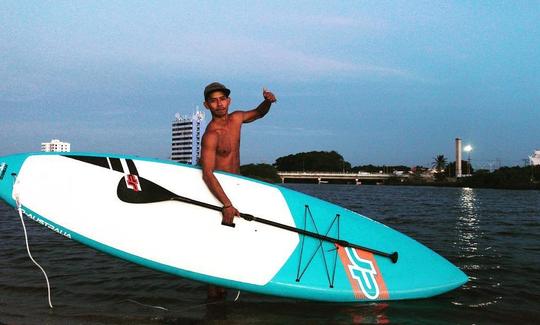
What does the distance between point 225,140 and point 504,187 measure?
91561mm

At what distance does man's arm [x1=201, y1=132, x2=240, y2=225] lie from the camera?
4266 mm

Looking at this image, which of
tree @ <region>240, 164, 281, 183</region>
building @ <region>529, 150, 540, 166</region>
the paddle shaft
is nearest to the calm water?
the paddle shaft

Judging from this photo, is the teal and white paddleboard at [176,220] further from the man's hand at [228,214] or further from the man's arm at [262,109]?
the man's arm at [262,109]

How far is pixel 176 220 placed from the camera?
14.9 feet

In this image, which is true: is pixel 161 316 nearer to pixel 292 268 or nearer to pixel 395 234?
pixel 292 268

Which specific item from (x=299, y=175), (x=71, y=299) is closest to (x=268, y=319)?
(x=71, y=299)

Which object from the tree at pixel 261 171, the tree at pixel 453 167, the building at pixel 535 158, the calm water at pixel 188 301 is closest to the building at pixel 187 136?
the tree at pixel 261 171

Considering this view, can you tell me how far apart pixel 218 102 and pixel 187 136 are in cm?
17616

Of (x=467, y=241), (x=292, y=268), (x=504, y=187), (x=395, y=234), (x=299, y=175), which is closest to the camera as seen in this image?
(x=292, y=268)

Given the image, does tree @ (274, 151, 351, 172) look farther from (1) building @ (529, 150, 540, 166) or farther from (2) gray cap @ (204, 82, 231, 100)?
(2) gray cap @ (204, 82, 231, 100)

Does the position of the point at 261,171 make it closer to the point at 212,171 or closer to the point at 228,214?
the point at 228,214

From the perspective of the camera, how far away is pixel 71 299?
4.99m

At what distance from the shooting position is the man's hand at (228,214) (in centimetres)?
443

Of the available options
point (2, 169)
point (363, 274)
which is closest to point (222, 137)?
point (363, 274)
